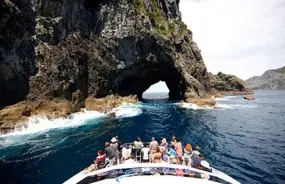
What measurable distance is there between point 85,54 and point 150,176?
40014mm

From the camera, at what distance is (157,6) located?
67.6 metres

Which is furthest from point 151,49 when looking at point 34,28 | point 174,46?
point 34,28

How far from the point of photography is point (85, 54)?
45125mm

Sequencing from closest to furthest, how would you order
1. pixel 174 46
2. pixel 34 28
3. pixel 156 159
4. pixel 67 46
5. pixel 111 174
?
pixel 111 174, pixel 156 159, pixel 34 28, pixel 67 46, pixel 174 46

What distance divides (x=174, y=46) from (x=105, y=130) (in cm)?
4373

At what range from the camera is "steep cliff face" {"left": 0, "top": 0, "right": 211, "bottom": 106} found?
30750 millimetres

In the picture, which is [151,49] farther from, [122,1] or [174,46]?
[122,1]

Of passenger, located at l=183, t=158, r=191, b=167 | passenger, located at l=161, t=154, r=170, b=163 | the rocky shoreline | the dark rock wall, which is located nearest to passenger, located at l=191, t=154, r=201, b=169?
passenger, located at l=183, t=158, r=191, b=167

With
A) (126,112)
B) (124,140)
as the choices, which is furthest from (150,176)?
(126,112)

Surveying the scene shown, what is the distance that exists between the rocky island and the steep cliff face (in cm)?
13

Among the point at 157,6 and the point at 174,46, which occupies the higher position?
the point at 157,6

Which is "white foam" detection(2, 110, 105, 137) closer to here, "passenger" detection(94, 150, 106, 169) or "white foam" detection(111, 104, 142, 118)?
"white foam" detection(111, 104, 142, 118)

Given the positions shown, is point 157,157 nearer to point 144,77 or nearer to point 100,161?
point 100,161

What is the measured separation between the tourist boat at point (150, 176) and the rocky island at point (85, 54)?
2531cm
